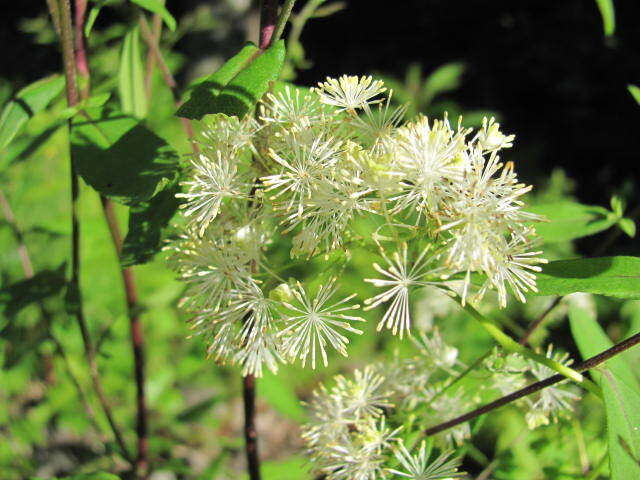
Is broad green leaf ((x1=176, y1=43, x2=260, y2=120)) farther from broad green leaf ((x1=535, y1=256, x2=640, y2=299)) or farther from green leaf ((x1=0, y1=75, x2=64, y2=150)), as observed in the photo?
broad green leaf ((x1=535, y1=256, x2=640, y2=299))

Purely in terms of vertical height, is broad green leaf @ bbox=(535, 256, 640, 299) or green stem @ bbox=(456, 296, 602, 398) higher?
broad green leaf @ bbox=(535, 256, 640, 299)

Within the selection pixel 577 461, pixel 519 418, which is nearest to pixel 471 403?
pixel 577 461

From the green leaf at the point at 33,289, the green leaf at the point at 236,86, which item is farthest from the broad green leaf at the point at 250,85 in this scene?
the green leaf at the point at 33,289

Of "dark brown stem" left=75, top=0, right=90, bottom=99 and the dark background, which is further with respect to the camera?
the dark background

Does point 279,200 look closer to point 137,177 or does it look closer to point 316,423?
point 137,177

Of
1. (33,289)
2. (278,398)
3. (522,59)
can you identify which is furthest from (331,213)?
(522,59)

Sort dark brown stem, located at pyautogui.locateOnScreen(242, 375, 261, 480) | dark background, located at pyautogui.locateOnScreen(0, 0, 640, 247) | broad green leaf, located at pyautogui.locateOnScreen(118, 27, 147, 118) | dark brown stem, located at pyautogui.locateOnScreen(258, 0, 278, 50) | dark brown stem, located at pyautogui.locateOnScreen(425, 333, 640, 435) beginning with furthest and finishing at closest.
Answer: dark background, located at pyautogui.locateOnScreen(0, 0, 640, 247) < broad green leaf, located at pyautogui.locateOnScreen(118, 27, 147, 118) < dark brown stem, located at pyautogui.locateOnScreen(242, 375, 261, 480) < dark brown stem, located at pyautogui.locateOnScreen(258, 0, 278, 50) < dark brown stem, located at pyautogui.locateOnScreen(425, 333, 640, 435)

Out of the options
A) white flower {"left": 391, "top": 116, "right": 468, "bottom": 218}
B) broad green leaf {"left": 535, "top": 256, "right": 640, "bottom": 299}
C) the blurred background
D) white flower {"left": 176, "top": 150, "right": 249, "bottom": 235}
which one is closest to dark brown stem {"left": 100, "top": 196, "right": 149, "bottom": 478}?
the blurred background
